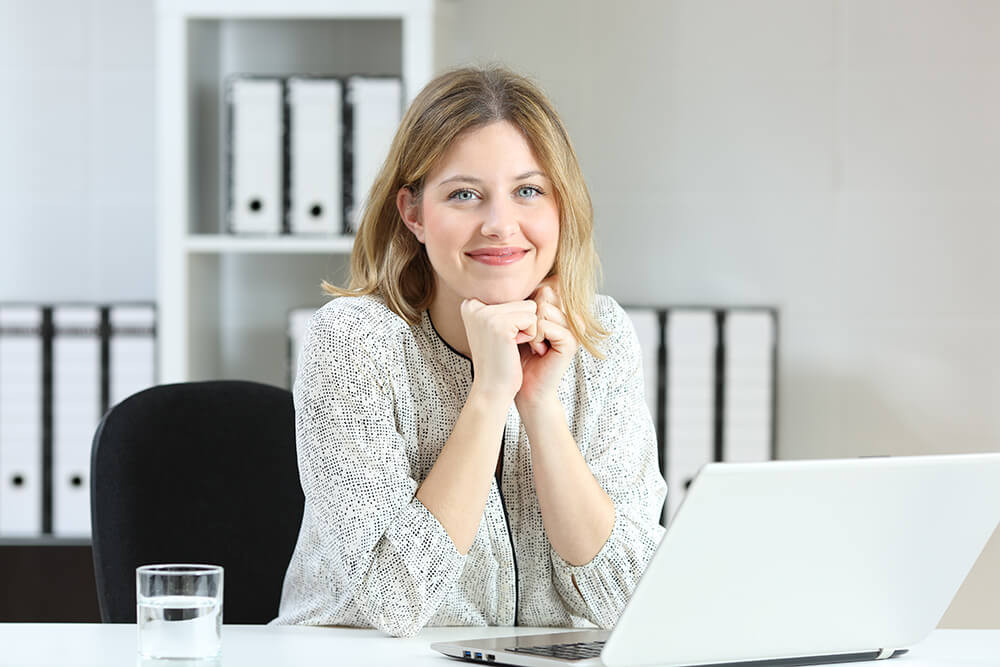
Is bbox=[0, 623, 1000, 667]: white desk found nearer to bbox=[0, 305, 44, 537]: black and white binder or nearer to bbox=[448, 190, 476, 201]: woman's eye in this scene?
bbox=[448, 190, 476, 201]: woman's eye

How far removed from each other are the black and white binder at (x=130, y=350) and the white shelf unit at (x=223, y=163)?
31mm

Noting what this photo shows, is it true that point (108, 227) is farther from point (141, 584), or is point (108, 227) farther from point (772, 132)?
point (141, 584)

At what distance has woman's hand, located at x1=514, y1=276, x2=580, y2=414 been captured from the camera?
1379mm

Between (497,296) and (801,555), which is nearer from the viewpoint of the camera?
(801,555)

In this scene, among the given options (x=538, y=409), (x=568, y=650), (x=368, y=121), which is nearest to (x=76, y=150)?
(x=368, y=121)

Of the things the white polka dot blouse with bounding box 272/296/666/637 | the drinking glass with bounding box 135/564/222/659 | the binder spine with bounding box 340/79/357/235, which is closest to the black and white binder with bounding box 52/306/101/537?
the binder spine with bounding box 340/79/357/235

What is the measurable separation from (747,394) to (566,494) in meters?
1.16

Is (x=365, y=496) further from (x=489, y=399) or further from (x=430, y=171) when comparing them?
(x=430, y=171)

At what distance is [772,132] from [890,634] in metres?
1.67

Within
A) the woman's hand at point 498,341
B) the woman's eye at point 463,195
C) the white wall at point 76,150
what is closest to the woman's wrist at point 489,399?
the woman's hand at point 498,341

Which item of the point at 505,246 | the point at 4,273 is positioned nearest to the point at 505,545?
the point at 505,246

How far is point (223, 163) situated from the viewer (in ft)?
7.95

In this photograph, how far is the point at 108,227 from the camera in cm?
262

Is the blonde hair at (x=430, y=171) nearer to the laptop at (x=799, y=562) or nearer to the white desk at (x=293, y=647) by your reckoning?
the white desk at (x=293, y=647)
